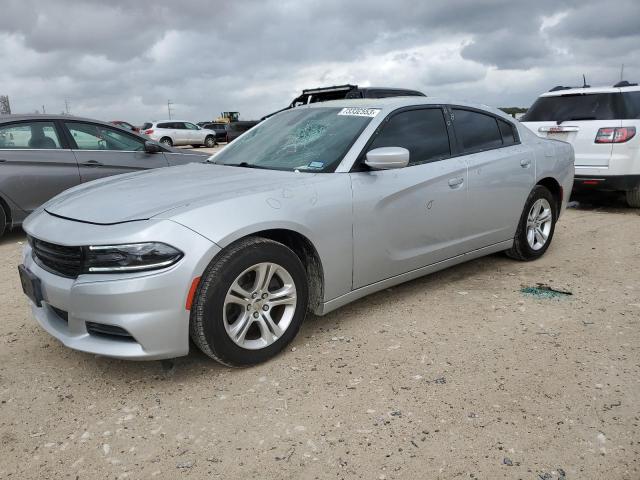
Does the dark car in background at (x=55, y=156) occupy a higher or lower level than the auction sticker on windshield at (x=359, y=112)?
lower

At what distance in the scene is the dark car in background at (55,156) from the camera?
6.12 m

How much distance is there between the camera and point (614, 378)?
9.41 feet

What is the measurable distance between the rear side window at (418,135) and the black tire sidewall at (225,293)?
41.1 inches

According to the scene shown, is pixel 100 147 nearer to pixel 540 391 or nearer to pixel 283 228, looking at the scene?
pixel 283 228

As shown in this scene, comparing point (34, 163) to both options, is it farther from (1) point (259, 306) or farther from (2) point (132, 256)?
(1) point (259, 306)

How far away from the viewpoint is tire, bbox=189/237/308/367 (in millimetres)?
2736


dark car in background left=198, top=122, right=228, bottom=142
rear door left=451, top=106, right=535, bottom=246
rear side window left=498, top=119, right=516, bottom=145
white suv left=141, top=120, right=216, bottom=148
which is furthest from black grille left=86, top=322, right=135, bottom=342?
dark car in background left=198, top=122, right=228, bottom=142

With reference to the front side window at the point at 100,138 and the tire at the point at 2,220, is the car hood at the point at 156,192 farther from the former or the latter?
the front side window at the point at 100,138

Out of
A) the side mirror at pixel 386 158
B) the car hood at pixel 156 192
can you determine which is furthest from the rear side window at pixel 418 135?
the car hood at pixel 156 192

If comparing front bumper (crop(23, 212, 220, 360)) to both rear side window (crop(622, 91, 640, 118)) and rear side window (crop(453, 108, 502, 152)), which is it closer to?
rear side window (crop(453, 108, 502, 152))

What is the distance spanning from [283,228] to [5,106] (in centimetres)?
2864

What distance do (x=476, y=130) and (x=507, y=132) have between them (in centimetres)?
47

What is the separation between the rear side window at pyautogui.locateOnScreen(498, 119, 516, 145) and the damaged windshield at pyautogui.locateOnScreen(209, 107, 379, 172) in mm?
1493

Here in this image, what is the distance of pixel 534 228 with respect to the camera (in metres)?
5.00
